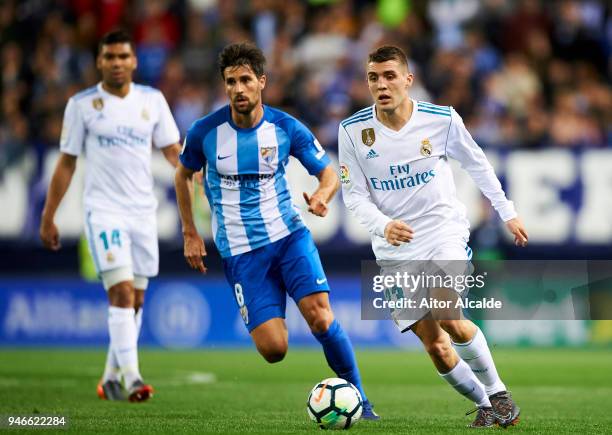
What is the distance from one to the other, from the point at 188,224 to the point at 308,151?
953mm

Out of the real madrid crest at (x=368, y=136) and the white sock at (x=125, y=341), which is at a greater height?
the real madrid crest at (x=368, y=136)

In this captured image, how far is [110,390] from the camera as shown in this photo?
9.72m

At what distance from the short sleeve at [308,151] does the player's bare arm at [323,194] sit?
6 cm

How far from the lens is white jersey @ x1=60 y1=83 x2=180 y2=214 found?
9.91 m

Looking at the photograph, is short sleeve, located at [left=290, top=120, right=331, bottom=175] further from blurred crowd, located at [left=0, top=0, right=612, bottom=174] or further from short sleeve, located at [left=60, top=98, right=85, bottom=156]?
blurred crowd, located at [left=0, top=0, right=612, bottom=174]

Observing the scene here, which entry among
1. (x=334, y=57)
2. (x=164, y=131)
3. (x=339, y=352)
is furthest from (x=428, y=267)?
(x=334, y=57)

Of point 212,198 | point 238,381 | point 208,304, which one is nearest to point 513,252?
point 208,304

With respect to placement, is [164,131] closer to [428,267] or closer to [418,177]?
[418,177]

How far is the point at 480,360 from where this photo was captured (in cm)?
746

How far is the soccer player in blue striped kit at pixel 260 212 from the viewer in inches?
314

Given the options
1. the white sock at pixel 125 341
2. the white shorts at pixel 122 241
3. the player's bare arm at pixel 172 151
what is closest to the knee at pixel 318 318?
the white sock at pixel 125 341

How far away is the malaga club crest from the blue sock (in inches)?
46.3

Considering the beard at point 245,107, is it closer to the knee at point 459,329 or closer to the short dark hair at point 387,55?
the short dark hair at point 387,55

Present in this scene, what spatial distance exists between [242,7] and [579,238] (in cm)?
695
